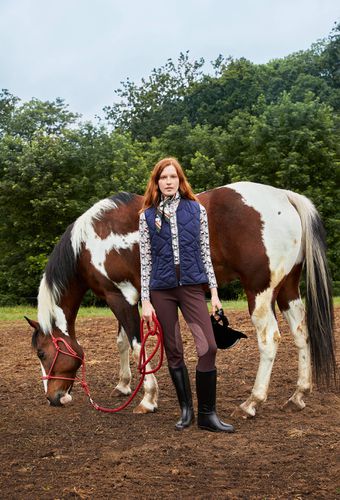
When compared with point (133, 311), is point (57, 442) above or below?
below

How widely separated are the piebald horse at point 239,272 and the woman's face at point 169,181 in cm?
96

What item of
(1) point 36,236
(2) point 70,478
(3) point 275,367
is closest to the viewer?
(2) point 70,478

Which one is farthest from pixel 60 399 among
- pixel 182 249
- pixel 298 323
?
pixel 298 323

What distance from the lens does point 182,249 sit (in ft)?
15.3

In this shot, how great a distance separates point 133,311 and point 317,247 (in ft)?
5.72

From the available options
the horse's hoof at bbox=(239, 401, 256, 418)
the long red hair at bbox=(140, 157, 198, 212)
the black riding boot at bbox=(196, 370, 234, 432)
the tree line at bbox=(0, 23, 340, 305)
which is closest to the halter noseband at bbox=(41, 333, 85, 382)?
the black riding boot at bbox=(196, 370, 234, 432)

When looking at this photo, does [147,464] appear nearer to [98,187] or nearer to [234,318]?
[234,318]

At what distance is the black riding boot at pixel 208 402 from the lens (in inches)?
189

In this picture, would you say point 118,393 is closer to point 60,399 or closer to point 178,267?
point 60,399

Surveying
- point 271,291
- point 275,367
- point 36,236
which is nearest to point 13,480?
point 271,291

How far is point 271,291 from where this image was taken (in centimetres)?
532

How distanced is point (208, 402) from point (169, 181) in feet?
5.58

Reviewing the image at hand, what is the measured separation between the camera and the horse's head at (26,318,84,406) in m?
5.82

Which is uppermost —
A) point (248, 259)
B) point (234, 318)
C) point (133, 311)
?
point (248, 259)
